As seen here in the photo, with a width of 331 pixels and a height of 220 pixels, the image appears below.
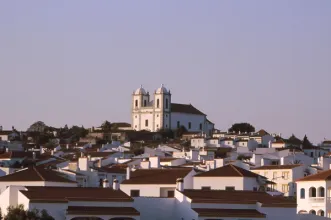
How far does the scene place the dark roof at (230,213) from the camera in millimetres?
54906

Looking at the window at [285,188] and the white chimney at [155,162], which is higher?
the white chimney at [155,162]

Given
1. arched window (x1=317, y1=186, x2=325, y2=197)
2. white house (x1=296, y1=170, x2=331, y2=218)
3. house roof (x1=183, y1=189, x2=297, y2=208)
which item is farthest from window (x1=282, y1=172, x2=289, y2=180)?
house roof (x1=183, y1=189, x2=297, y2=208)

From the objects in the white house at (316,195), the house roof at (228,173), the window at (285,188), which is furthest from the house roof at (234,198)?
the window at (285,188)

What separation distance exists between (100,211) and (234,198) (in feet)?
26.7

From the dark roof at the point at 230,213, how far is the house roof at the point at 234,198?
52 centimetres

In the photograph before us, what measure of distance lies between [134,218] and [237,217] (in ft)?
17.9

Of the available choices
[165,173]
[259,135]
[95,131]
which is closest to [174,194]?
[165,173]

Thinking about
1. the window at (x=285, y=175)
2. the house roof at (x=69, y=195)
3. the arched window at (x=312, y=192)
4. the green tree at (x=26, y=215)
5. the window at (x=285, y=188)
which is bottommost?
the green tree at (x=26, y=215)

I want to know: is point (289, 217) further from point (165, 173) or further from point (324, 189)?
point (324, 189)

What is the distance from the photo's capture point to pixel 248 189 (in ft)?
224

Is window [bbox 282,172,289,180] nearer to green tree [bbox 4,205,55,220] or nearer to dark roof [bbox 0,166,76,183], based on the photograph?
dark roof [bbox 0,166,76,183]

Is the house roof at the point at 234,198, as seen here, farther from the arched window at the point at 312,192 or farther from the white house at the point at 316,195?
the arched window at the point at 312,192

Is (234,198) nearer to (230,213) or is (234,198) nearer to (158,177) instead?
(230,213)

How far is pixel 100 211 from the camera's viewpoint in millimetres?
53375
